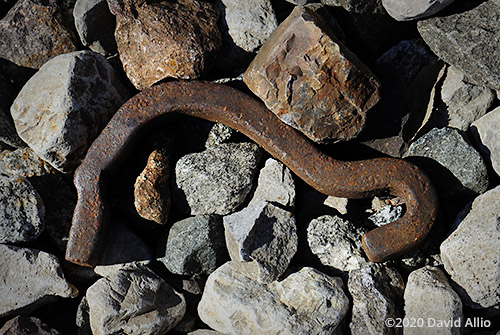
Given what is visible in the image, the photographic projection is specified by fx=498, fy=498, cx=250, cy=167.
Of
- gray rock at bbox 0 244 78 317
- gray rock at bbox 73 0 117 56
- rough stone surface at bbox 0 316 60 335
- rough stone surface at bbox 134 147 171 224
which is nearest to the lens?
rough stone surface at bbox 0 316 60 335

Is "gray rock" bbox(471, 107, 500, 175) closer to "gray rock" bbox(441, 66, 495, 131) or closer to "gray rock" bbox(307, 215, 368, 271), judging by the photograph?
"gray rock" bbox(441, 66, 495, 131)

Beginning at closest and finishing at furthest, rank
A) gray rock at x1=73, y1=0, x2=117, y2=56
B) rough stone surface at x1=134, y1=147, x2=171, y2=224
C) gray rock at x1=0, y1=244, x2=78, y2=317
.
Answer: gray rock at x1=0, y1=244, x2=78, y2=317 → rough stone surface at x1=134, y1=147, x2=171, y2=224 → gray rock at x1=73, y1=0, x2=117, y2=56

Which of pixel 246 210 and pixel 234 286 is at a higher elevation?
pixel 246 210

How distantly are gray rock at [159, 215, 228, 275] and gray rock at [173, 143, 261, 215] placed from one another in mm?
86

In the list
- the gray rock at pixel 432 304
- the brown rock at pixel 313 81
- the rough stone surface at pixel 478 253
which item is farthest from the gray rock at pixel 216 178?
the rough stone surface at pixel 478 253

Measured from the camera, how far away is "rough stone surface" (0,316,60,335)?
→ 2498 mm

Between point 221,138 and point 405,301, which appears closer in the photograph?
point 405,301

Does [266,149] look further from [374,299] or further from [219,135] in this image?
[374,299]

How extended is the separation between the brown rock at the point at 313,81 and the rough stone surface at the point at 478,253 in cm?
78

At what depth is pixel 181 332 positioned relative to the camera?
9.05 feet

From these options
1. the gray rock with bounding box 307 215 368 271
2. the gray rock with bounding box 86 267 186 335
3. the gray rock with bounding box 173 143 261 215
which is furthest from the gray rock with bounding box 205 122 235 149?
the gray rock with bounding box 86 267 186 335

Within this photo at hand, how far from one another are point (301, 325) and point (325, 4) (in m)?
1.84

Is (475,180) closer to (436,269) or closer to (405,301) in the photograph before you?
(436,269)

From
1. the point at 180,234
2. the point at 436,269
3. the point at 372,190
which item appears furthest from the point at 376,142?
the point at 180,234
